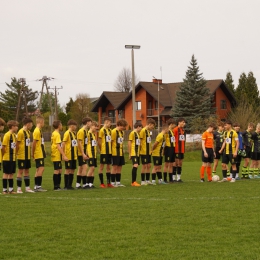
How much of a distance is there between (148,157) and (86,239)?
31.2 ft

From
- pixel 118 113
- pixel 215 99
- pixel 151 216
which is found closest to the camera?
pixel 151 216

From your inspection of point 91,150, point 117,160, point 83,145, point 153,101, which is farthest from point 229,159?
point 153,101

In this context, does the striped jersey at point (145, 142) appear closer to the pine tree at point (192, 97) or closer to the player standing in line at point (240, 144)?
the player standing in line at point (240, 144)

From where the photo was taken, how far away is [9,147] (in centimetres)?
1523

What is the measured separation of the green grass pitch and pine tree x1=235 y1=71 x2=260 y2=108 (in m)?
65.5

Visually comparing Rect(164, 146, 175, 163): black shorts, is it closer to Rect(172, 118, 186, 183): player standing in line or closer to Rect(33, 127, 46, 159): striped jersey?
Rect(172, 118, 186, 183): player standing in line

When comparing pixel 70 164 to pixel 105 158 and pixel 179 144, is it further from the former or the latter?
pixel 179 144

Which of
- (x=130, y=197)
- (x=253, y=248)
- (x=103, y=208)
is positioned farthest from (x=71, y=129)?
(x=253, y=248)

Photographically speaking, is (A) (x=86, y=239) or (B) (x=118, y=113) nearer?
(A) (x=86, y=239)

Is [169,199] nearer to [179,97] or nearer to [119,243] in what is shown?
[119,243]

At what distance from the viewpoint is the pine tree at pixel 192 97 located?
6560 centimetres

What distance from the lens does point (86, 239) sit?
27.2 feet

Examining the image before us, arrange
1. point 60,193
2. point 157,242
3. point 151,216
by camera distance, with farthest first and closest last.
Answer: point 60,193, point 151,216, point 157,242

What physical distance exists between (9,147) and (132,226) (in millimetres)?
6889
